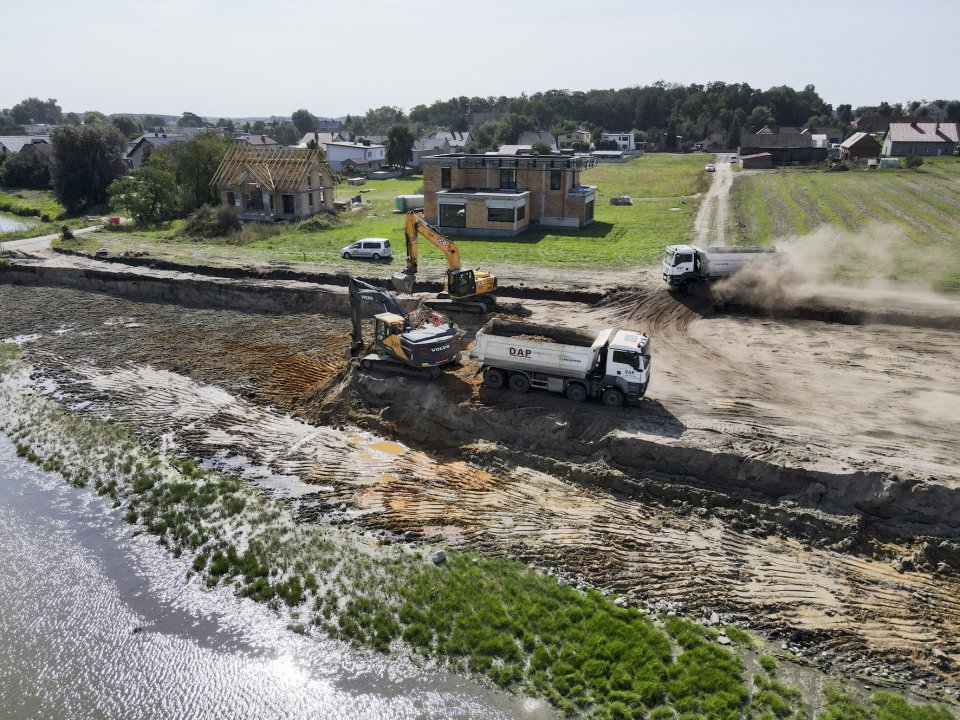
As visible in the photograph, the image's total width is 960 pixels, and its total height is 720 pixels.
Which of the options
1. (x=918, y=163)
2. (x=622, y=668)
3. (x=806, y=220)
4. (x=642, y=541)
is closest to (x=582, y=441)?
(x=642, y=541)

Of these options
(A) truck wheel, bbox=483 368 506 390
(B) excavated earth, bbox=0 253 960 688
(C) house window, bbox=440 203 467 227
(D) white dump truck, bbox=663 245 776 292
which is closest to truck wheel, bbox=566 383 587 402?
(B) excavated earth, bbox=0 253 960 688

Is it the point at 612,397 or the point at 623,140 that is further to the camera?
the point at 623,140

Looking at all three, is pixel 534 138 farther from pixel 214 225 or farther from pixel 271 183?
pixel 214 225

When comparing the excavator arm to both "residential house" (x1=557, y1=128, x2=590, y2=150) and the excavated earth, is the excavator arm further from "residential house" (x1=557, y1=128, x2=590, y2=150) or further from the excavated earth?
"residential house" (x1=557, y1=128, x2=590, y2=150)

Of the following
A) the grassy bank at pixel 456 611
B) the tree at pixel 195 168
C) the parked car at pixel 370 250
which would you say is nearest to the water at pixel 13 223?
the tree at pixel 195 168

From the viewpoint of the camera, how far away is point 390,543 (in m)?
16.6

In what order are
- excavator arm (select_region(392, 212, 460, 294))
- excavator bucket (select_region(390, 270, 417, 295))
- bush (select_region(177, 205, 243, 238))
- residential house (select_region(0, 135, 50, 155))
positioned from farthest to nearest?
residential house (select_region(0, 135, 50, 155)) → bush (select_region(177, 205, 243, 238)) → excavator bucket (select_region(390, 270, 417, 295)) → excavator arm (select_region(392, 212, 460, 294))

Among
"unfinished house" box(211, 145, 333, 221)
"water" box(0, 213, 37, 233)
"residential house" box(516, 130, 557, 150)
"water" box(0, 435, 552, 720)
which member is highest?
"residential house" box(516, 130, 557, 150)

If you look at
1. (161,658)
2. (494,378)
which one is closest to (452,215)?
(494,378)

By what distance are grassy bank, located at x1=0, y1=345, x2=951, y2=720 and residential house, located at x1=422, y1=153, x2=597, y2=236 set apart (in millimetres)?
32879

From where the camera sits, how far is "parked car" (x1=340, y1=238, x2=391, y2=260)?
Answer: 41.4 meters

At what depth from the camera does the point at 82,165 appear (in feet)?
219

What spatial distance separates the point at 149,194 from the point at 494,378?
46.8 m

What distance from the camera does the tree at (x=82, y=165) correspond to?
66.1 meters
